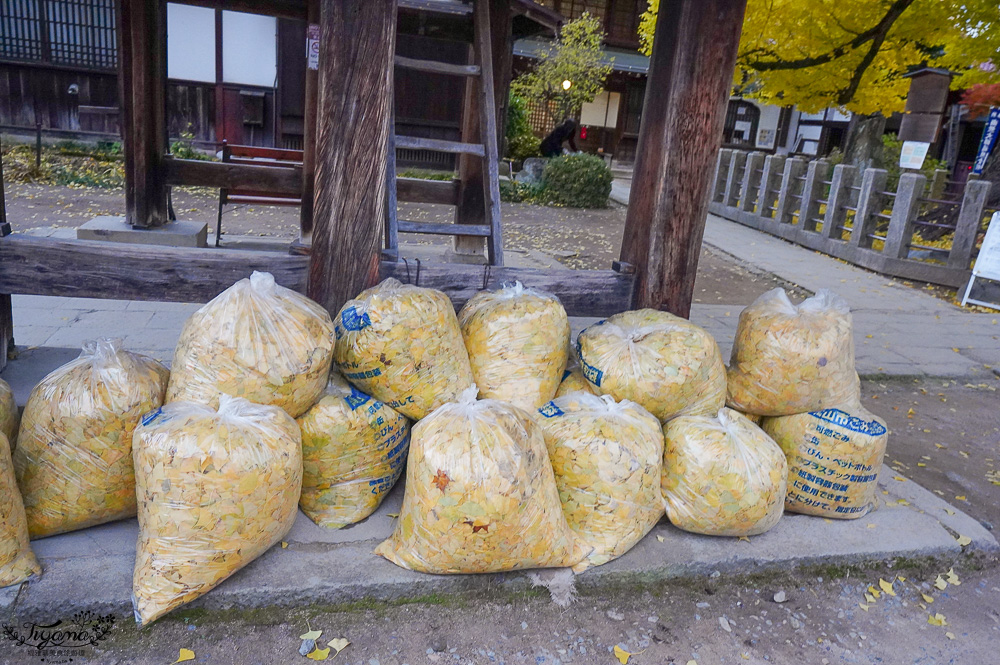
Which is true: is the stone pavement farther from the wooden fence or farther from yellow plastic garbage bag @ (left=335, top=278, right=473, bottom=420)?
the wooden fence

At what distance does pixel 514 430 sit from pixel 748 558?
46.3 inches

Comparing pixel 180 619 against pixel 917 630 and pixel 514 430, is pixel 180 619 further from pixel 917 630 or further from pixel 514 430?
pixel 917 630

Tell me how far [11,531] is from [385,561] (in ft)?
3.92

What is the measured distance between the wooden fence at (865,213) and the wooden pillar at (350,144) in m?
8.79

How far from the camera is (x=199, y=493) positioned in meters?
2.15

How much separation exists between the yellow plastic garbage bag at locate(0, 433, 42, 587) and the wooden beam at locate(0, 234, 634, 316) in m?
0.98

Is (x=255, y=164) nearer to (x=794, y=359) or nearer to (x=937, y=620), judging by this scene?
(x=794, y=359)

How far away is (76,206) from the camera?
10.0m

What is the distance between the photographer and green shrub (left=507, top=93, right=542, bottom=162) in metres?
16.7

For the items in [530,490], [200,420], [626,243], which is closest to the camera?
[200,420]

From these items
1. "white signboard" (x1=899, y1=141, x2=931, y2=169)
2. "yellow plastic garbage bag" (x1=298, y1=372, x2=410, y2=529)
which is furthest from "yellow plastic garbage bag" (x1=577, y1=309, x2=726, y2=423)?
"white signboard" (x1=899, y1=141, x2=931, y2=169)

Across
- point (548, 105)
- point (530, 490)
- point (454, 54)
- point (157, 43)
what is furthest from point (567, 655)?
point (548, 105)

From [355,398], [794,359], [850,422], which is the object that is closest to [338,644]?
[355,398]

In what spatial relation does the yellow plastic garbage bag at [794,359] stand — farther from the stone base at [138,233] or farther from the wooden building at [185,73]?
the wooden building at [185,73]
